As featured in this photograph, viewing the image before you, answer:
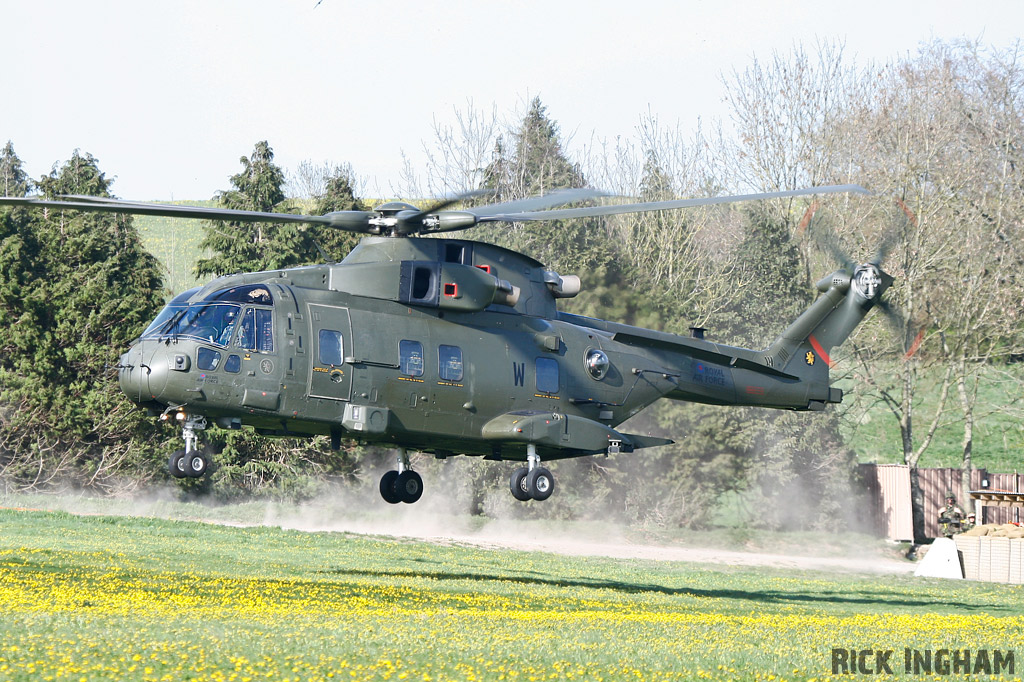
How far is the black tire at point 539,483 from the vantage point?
22016 mm

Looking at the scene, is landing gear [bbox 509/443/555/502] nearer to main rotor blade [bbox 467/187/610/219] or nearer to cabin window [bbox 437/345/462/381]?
cabin window [bbox 437/345/462/381]

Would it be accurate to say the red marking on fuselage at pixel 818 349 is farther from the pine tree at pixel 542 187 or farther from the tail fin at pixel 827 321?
the pine tree at pixel 542 187

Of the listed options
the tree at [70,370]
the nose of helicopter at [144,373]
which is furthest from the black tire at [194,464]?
the tree at [70,370]

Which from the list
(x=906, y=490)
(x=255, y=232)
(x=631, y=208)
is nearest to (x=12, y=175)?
(x=255, y=232)

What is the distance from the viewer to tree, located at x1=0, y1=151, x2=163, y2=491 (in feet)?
149

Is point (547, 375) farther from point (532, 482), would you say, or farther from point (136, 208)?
point (136, 208)

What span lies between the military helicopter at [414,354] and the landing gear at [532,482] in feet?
0.12

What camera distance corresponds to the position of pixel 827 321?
27250 millimetres

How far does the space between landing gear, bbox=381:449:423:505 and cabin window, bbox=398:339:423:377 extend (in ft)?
10.3

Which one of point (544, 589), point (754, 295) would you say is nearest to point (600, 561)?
point (544, 589)

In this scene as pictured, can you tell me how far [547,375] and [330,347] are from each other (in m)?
4.58

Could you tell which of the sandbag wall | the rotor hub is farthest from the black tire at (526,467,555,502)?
the sandbag wall

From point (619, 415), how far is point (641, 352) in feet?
4.67

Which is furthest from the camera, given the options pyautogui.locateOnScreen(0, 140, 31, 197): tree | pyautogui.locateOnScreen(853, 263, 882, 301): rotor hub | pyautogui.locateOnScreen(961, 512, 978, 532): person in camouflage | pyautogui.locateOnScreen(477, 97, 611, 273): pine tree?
pyautogui.locateOnScreen(0, 140, 31, 197): tree
